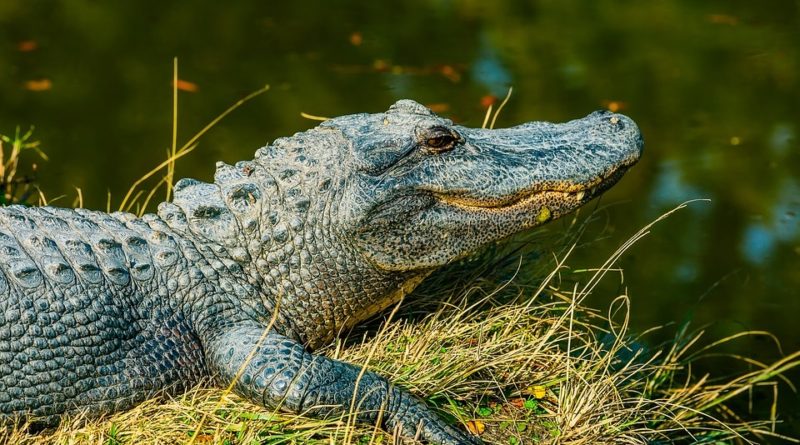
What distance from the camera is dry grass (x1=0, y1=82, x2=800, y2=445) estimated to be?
3787 mm

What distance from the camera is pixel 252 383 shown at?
12.6 feet

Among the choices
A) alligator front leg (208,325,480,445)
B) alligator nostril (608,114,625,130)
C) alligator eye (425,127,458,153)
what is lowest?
alligator front leg (208,325,480,445)

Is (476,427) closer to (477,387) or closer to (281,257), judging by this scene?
(477,387)

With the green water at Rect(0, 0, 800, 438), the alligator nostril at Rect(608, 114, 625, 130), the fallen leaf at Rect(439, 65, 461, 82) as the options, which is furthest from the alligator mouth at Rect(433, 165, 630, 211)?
the fallen leaf at Rect(439, 65, 461, 82)

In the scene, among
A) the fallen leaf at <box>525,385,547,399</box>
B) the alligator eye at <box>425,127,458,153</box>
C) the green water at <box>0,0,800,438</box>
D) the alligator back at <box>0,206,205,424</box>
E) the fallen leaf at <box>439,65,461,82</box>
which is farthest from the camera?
the fallen leaf at <box>439,65,461,82</box>

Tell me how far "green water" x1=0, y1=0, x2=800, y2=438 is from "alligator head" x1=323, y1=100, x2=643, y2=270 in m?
2.69

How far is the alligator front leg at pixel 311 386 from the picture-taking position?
3.82 metres

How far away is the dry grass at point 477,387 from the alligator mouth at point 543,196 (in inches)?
10.9

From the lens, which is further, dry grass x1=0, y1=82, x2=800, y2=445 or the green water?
the green water

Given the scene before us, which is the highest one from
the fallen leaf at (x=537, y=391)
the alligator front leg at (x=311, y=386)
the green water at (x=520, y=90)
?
the alligator front leg at (x=311, y=386)

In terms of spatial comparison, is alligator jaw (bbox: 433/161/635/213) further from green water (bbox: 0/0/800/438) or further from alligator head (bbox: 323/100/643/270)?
green water (bbox: 0/0/800/438)

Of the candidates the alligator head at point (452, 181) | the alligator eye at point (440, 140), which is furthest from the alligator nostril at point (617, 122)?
the alligator eye at point (440, 140)

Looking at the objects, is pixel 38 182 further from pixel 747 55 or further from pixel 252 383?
pixel 747 55

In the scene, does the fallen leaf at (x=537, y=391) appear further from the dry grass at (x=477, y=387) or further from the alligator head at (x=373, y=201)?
the alligator head at (x=373, y=201)
